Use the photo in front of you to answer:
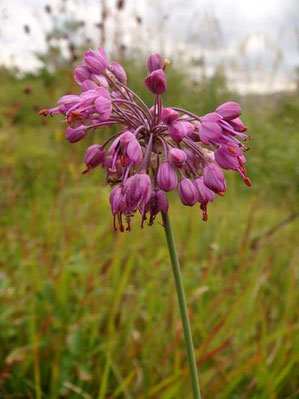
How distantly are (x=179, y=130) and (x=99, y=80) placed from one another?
26cm

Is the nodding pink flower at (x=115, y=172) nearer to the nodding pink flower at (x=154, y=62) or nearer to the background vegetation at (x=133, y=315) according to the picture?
the nodding pink flower at (x=154, y=62)

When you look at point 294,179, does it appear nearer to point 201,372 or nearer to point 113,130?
point 113,130

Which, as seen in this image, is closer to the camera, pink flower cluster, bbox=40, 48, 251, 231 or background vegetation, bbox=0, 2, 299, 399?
pink flower cluster, bbox=40, 48, 251, 231

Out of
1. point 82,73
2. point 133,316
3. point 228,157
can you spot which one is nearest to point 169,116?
point 228,157

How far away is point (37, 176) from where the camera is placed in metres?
4.92

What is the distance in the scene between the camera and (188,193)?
3.07 ft

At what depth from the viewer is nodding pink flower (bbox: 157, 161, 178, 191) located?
0.90m

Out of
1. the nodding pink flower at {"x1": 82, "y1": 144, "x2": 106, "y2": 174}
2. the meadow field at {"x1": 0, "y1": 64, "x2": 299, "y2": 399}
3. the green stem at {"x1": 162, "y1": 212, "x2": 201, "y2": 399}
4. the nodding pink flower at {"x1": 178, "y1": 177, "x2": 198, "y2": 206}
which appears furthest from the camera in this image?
the meadow field at {"x1": 0, "y1": 64, "x2": 299, "y2": 399}

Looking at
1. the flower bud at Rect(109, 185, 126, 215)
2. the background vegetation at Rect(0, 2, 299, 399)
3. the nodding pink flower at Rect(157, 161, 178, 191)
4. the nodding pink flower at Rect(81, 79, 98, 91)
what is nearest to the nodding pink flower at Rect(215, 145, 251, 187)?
the nodding pink flower at Rect(157, 161, 178, 191)

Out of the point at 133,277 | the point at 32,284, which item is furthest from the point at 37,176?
the point at 32,284

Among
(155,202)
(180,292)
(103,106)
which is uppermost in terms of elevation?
(103,106)

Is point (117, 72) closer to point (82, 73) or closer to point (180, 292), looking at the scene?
point (82, 73)

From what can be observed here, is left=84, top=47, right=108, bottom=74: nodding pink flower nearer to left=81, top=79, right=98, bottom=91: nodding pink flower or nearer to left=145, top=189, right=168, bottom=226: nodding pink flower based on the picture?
left=81, top=79, right=98, bottom=91: nodding pink flower

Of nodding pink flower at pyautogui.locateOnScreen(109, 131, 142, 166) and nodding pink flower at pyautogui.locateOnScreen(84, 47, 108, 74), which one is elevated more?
nodding pink flower at pyautogui.locateOnScreen(84, 47, 108, 74)
